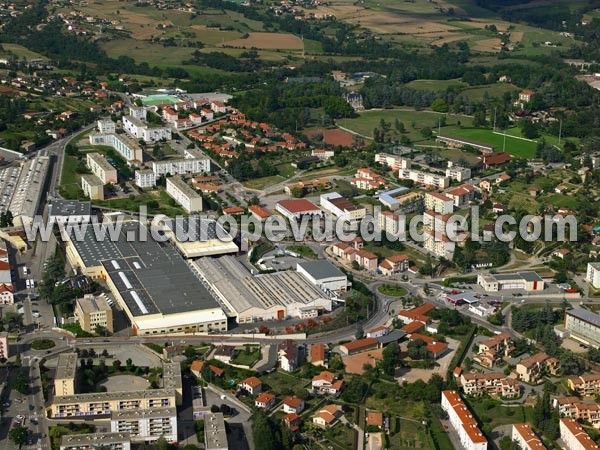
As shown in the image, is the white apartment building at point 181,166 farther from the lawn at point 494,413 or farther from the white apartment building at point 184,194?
the lawn at point 494,413

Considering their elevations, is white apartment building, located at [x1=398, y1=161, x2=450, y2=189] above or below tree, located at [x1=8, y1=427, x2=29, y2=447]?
above

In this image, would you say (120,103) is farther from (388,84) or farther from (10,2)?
(10,2)

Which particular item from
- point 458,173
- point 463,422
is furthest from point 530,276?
point 458,173

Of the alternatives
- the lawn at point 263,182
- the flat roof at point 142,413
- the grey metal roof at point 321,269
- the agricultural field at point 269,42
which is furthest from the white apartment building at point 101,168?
the agricultural field at point 269,42

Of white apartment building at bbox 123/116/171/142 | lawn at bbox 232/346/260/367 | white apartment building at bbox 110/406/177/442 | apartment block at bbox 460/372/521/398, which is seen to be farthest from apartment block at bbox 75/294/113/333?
white apartment building at bbox 123/116/171/142

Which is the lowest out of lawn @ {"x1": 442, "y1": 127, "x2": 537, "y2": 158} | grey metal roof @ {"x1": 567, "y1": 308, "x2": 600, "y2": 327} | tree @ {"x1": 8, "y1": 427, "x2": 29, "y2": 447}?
tree @ {"x1": 8, "y1": 427, "x2": 29, "y2": 447}

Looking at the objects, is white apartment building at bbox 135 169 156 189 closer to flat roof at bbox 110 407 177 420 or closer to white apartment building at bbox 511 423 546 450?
flat roof at bbox 110 407 177 420

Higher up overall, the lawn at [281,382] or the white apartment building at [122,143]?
the white apartment building at [122,143]
